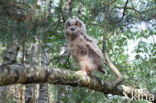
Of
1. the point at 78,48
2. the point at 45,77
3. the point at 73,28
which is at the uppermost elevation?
the point at 73,28

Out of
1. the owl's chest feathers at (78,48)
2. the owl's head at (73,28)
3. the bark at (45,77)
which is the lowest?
the bark at (45,77)

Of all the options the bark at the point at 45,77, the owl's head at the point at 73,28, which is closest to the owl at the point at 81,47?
the owl's head at the point at 73,28

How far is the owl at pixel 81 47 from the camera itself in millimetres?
4699

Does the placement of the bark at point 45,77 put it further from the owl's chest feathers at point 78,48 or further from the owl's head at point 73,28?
the owl's head at point 73,28

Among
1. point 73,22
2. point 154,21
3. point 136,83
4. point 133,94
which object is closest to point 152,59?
point 136,83

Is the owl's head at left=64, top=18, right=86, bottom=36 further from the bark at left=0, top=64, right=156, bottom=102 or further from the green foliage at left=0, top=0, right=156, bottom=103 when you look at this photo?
the bark at left=0, top=64, right=156, bottom=102

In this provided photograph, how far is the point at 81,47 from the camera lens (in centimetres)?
468

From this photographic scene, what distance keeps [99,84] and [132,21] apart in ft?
6.20

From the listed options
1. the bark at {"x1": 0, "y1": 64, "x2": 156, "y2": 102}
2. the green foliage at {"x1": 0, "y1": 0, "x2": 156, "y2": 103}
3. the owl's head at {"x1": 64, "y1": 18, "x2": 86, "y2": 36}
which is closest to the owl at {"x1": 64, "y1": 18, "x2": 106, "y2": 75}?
the owl's head at {"x1": 64, "y1": 18, "x2": 86, "y2": 36}

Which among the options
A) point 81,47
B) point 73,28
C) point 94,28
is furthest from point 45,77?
point 94,28

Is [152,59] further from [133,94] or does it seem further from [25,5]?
[25,5]

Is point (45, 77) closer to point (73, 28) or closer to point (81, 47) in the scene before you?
point (81, 47)

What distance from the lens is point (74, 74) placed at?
342 centimetres

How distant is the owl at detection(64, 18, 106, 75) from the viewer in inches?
185
